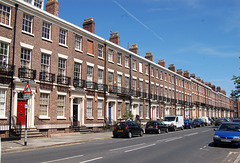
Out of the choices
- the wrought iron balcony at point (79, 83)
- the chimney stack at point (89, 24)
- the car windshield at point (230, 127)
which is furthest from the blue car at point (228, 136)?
the chimney stack at point (89, 24)

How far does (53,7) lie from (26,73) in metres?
8.23

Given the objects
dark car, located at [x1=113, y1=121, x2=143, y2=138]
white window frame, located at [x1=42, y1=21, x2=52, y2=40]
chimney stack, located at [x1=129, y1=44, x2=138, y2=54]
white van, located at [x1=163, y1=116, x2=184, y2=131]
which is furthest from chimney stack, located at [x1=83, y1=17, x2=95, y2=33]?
white van, located at [x1=163, y1=116, x2=184, y2=131]

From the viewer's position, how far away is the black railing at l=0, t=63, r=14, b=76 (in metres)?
18.3

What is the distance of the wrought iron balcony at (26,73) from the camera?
65.2ft

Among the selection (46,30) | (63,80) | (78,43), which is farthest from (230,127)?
(78,43)

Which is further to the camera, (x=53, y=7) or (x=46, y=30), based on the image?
(x=53, y=7)

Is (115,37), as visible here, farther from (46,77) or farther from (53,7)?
(46,77)

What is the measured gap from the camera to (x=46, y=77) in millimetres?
22359

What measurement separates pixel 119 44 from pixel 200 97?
4819 cm

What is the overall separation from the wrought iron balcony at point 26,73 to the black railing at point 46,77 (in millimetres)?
838

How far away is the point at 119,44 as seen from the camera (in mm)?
34750

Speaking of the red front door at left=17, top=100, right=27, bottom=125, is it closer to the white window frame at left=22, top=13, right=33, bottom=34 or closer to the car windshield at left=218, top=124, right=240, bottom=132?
the white window frame at left=22, top=13, right=33, bottom=34

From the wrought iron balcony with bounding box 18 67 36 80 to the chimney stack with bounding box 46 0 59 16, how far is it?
7.15 meters

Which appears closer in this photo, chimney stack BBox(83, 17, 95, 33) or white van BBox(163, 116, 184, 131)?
chimney stack BBox(83, 17, 95, 33)
